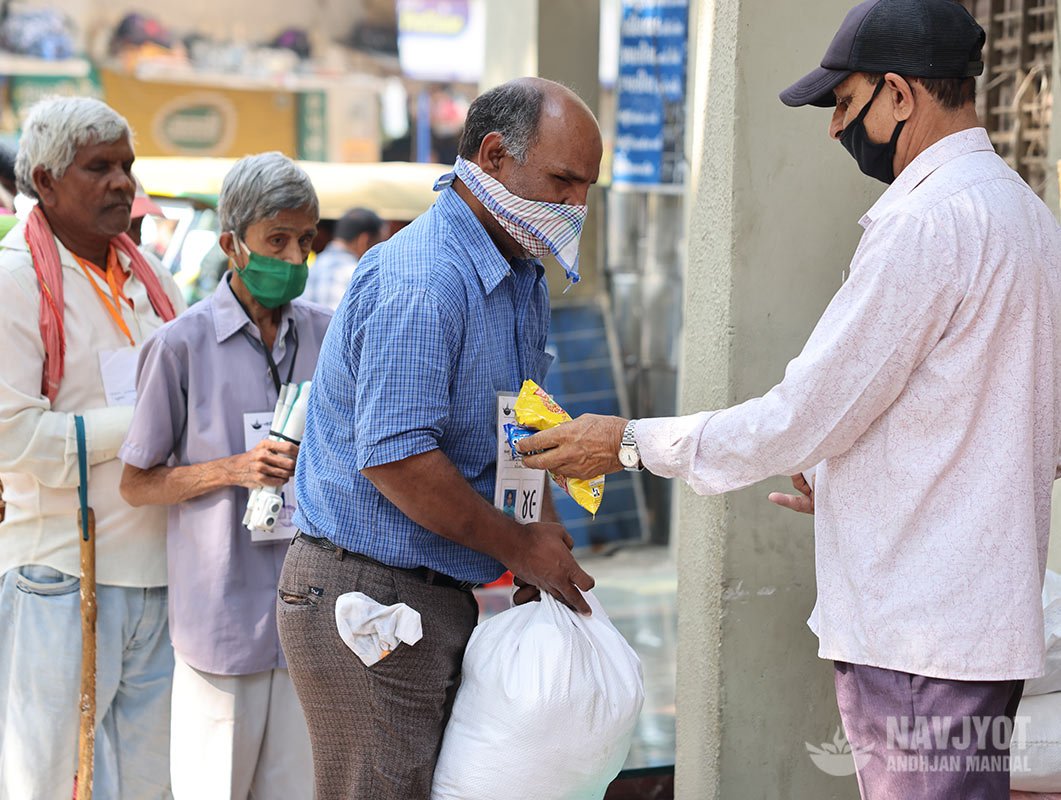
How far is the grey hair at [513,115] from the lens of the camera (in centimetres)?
244

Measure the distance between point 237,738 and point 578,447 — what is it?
55.9 inches

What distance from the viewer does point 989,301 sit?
7.10 ft

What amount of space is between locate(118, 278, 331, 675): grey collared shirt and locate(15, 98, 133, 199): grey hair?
0.56 m

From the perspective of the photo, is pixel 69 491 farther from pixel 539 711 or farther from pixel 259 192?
pixel 539 711

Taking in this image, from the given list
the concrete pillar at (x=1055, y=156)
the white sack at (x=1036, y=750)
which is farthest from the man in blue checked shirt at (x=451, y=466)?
the concrete pillar at (x=1055, y=156)

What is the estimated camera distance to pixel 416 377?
90.6 inches

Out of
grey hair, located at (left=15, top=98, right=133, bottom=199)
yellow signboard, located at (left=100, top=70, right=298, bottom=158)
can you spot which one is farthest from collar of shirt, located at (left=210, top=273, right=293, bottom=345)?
yellow signboard, located at (left=100, top=70, right=298, bottom=158)

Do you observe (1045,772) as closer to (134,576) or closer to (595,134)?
(595,134)

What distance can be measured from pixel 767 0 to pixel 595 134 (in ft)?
3.03

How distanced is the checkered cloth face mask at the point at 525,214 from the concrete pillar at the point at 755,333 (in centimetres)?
79

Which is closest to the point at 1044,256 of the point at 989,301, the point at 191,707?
the point at 989,301

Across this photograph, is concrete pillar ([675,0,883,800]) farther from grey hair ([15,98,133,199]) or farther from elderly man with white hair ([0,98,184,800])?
grey hair ([15,98,133,199])

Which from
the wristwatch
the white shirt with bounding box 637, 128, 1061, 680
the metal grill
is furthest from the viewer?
the metal grill

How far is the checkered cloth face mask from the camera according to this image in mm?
2475
